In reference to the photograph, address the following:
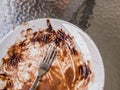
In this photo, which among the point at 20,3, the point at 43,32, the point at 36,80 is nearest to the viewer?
the point at 36,80

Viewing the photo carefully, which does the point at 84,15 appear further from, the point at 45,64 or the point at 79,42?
the point at 45,64

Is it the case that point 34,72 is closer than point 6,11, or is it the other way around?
point 34,72

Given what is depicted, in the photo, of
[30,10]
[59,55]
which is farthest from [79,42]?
[30,10]

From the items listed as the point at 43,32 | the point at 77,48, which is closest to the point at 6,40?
the point at 43,32

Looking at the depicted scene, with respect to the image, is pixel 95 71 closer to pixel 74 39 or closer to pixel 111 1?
pixel 74 39

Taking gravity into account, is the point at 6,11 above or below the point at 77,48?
above

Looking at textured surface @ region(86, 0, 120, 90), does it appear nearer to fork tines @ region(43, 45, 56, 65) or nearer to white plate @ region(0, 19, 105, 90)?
white plate @ region(0, 19, 105, 90)

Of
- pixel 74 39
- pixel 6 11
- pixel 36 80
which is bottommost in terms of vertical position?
pixel 36 80
